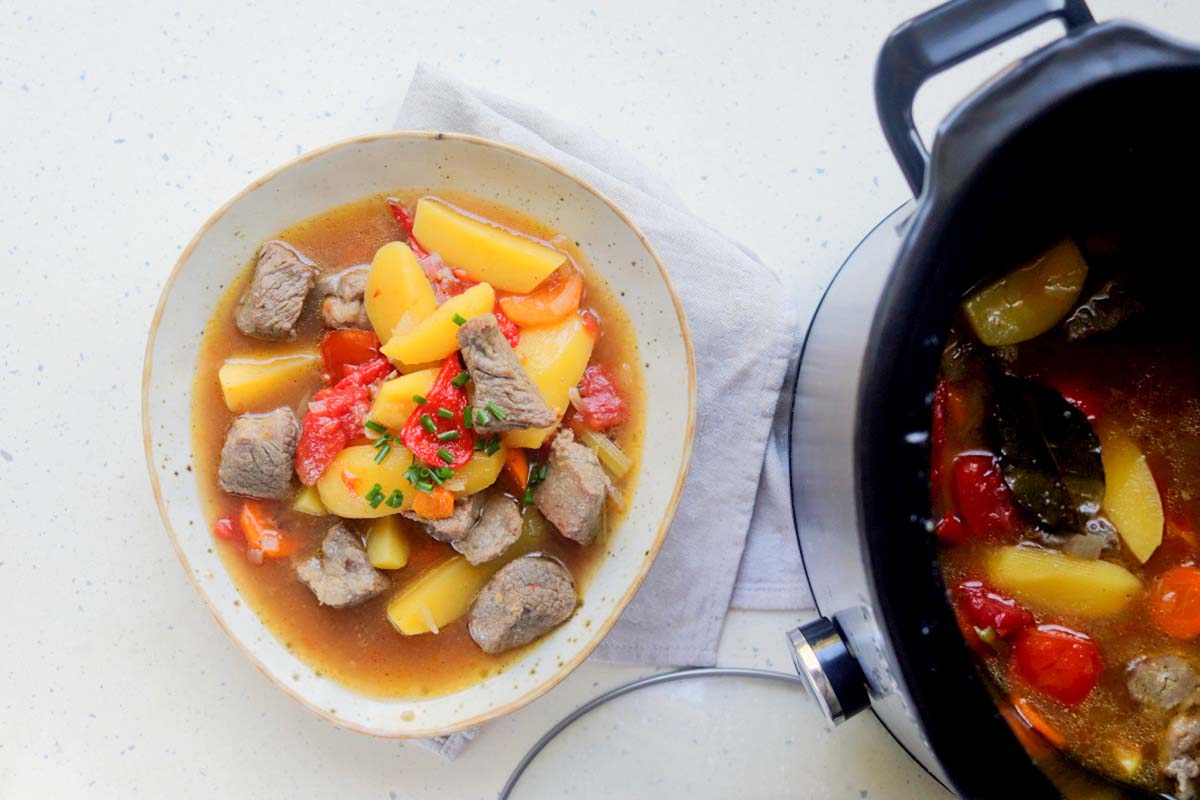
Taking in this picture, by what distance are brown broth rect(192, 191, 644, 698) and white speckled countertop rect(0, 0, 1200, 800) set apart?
262mm

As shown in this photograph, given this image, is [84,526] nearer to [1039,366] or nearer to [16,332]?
[16,332]

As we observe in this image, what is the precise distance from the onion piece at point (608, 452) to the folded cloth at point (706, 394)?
178mm

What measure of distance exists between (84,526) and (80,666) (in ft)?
1.03

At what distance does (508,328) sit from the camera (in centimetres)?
187

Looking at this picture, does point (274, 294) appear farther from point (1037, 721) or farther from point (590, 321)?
point (1037, 721)

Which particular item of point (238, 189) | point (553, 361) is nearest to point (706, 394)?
point (553, 361)

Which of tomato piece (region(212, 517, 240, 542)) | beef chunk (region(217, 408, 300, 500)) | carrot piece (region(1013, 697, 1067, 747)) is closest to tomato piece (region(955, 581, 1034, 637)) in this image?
Result: carrot piece (region(1013, 697, 1067, 747))

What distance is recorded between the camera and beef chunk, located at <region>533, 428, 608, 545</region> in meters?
1.78

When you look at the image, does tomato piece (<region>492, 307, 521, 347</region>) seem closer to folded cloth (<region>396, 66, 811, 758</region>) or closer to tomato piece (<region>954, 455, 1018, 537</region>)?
folded cloth (<region>396, 66, 811, 758</region>)

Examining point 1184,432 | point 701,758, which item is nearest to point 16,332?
point 701,758

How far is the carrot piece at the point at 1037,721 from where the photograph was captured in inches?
59.0

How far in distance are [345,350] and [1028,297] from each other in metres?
1.25

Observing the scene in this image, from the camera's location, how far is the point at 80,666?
6.92 feet

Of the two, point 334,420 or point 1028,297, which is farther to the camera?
point 334,420
